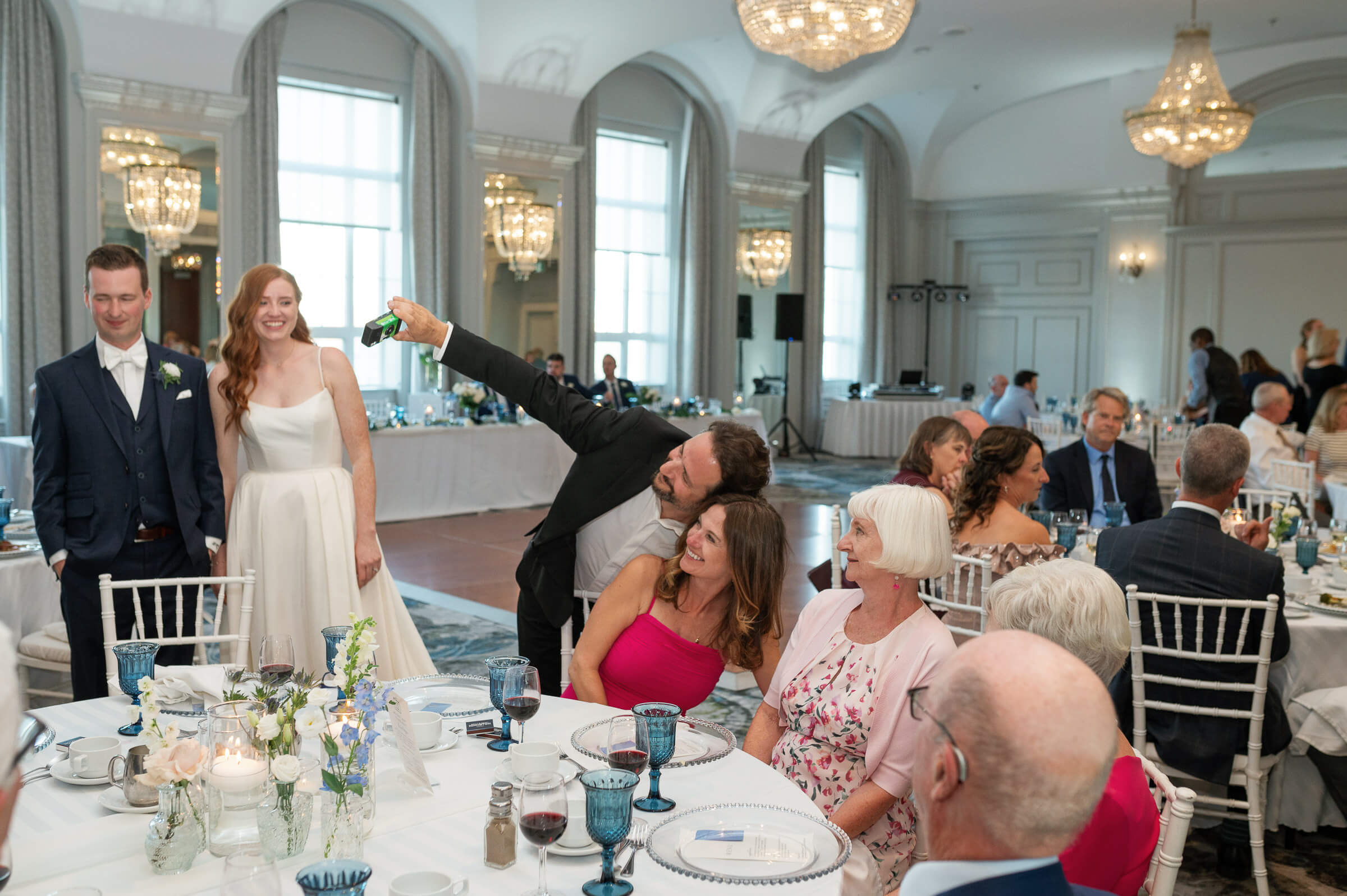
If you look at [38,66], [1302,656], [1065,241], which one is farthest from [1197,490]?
[1065,241]

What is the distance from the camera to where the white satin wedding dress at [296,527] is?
3.34 meters

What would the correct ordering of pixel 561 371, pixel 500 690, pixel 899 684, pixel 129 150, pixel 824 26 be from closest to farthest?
pixel 500 690, pixel 899 684, pixel 824 26, pixel 129 150, pixel 561 371

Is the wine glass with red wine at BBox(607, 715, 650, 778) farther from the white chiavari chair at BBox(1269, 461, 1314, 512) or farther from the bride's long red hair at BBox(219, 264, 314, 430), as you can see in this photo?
the white chiavari chair at BBox(1269, 461, 1314, 512)

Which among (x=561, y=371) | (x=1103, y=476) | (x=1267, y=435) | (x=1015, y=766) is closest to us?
(x=1015, y=766)

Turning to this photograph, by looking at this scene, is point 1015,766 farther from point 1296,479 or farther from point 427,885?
point 1296,479

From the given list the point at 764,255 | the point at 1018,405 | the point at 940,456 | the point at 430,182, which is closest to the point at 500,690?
the point at 940,456

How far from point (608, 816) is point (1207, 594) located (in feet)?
7.44

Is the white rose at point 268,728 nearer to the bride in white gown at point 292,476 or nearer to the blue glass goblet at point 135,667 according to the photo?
the blue glass goblet at point 135,667

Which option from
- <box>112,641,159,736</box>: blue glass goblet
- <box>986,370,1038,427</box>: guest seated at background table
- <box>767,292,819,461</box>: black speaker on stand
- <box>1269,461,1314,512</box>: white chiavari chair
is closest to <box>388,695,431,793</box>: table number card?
<box>112,641,159,736</box>: blue glass goblet

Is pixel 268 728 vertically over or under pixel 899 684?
over

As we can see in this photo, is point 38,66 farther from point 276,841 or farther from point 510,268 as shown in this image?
point 276,841

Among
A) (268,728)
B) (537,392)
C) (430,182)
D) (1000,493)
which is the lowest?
(268,728)

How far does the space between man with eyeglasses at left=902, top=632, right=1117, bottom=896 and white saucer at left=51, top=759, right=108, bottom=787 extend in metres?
1.46

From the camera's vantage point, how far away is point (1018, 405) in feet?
35.3
